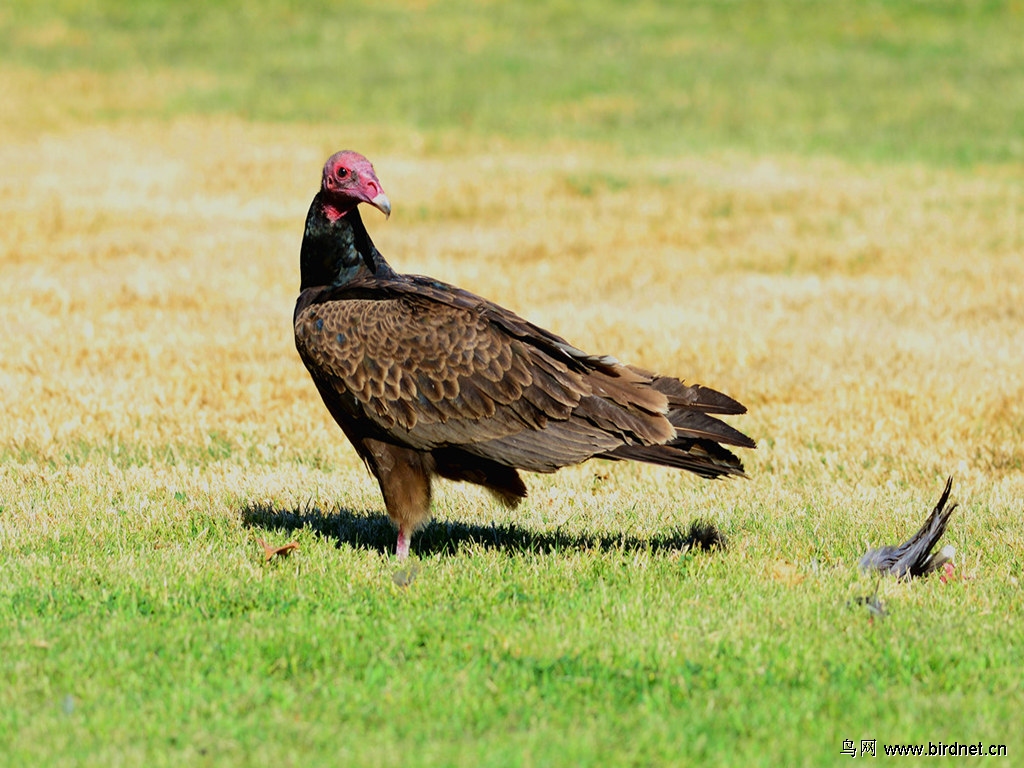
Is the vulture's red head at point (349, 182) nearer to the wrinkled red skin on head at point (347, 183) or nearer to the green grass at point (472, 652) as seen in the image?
the wrinkled red skin on head at point (347, 183)

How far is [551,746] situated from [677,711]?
21.4 inches

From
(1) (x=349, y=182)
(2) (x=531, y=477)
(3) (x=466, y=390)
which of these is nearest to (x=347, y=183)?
(1) (x=349, y=182)

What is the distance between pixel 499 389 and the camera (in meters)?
6.47

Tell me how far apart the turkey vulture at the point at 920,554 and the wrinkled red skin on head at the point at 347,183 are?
2.99m

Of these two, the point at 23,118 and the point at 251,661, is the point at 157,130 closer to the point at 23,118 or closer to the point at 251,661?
the point at 23,118

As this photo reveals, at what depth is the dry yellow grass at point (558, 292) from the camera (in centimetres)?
896

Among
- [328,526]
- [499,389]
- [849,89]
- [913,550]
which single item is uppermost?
[849,89]

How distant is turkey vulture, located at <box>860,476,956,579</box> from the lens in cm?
632

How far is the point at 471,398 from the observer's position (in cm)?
646

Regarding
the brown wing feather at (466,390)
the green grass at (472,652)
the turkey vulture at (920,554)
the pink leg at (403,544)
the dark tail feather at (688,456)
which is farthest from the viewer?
the pink leg at (403,544)

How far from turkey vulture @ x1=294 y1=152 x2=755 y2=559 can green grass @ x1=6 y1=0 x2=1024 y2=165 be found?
17.3 metres

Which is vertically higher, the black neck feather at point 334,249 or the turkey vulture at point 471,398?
the black neck feather at point 334,249

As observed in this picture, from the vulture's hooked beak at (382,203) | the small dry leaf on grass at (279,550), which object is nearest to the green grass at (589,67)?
the vulture's hooked beak at (382,203)

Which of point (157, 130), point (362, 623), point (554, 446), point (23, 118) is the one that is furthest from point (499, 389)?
point (23, 118)
